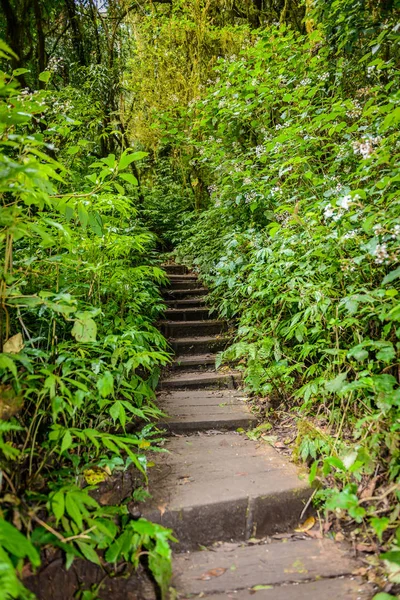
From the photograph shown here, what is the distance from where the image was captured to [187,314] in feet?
17.5

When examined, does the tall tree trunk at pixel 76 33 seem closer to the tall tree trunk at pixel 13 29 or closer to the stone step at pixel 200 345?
the tall tree trunk at pixel 13 29

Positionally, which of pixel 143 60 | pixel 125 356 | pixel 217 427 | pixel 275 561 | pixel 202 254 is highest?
pixel 143 60

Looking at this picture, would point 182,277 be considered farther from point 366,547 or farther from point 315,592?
point 315,592

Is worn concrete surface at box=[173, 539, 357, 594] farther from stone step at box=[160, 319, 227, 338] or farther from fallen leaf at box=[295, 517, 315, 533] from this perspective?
stone step at box=[160, 319, 227, 338]

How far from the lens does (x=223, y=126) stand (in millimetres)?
5418

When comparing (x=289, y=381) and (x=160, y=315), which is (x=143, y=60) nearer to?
(x=160, y=315)

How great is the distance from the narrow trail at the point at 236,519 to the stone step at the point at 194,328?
69.1 inches

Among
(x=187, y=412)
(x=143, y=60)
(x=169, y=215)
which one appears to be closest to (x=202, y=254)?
(x=169, y=215)

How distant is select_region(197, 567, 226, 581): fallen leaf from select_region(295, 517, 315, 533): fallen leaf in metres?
0.54

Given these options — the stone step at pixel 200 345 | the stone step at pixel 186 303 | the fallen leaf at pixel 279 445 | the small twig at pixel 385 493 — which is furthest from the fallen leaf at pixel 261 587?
the stone step at pixel 186 303

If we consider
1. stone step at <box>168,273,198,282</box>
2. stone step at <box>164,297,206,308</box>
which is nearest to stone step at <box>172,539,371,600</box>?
stone step at <box>164,297,206,308</box>

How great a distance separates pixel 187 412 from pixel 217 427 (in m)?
0.30

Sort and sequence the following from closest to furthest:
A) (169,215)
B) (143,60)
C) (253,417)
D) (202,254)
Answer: (253,417) → (202,254) → (143,60) → (169,215)

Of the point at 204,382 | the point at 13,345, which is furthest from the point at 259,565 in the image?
the point at 204,382
